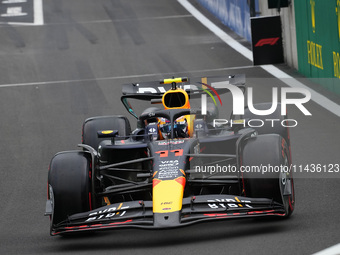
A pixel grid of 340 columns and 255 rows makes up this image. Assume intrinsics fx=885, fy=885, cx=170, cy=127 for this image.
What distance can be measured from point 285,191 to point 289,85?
8.86m

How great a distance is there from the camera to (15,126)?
16.0 m

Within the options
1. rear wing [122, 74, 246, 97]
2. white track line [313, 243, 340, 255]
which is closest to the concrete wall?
rear wing [122, 74, 246, 97]

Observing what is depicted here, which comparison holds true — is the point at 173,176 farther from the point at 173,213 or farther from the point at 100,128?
the point at 100,128

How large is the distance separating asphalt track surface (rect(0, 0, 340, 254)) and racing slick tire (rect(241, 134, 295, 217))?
0.30 metres

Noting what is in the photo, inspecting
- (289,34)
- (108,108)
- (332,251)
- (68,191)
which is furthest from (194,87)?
(289,34)

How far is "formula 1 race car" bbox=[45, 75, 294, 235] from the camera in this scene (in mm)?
8289

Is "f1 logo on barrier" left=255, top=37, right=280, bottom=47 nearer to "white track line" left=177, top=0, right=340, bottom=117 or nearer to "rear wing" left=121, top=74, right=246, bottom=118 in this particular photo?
"white track line" left=177, top=0, right=340, bottom=117

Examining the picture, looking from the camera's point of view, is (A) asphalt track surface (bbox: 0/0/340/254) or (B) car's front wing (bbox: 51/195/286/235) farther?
(A) asphalt track surface (bbox: 0/0/340/254)

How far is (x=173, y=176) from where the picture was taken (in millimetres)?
8625

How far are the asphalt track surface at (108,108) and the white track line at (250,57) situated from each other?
20cm

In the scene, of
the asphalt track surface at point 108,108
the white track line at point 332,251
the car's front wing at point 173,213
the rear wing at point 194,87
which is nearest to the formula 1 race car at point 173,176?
the car's front wing at point 173,213

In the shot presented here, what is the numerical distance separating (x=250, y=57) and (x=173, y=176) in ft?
42.6

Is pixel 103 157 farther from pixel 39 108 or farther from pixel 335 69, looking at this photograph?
pixel 39 108

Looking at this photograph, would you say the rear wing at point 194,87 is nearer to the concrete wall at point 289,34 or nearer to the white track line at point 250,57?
the white track line at point 250,57
